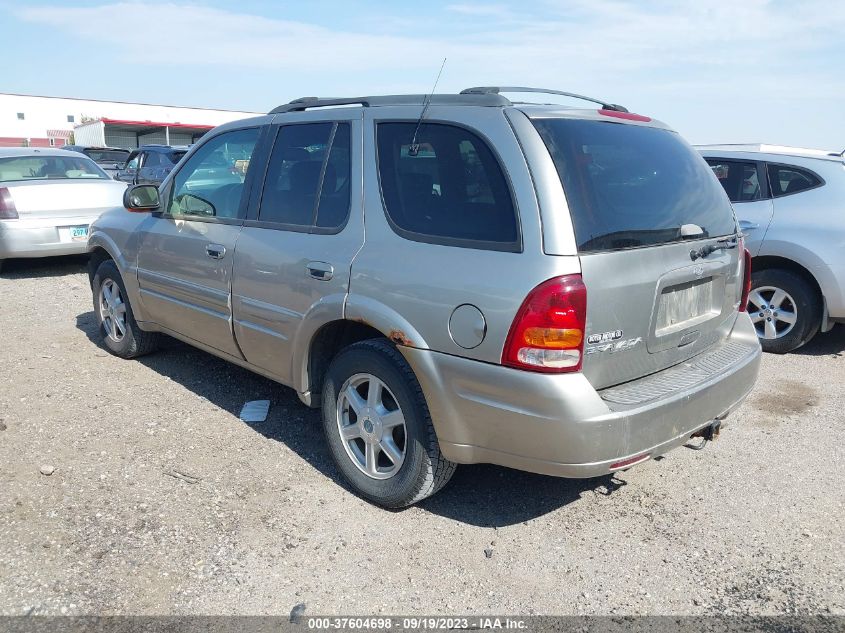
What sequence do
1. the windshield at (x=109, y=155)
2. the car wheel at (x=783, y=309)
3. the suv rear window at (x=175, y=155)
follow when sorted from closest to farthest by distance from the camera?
the car wheel at (x=783, y=309)
the suv rear window at (x=175, y=155)
the windshield at (x=109, y=155)

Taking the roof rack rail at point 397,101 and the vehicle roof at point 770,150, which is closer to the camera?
the roof rack rail at point 397,101

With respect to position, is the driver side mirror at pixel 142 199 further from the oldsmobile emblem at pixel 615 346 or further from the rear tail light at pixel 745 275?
the rear tail light at pixel 745 275

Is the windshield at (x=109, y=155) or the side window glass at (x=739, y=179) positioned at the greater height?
the side window glass at (x=739, y=179)

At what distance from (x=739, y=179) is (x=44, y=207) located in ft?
24.6

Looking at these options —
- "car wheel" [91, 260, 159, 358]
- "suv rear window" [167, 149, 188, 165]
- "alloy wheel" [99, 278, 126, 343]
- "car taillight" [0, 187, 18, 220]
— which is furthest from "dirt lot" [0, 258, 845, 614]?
"suv rear window" [167, 149, 188, 165]

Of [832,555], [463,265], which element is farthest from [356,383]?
[832,555]

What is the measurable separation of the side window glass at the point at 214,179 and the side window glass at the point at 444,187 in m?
1.17

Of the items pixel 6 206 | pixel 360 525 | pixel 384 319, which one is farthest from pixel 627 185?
pixel 6 206

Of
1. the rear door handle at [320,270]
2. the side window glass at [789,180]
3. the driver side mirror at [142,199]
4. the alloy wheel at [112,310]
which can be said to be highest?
the side window glass at [789,180]

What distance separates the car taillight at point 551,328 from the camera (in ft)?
8.66

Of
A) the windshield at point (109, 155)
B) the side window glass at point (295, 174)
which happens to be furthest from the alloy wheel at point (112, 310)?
the windshield at point (109, 155)

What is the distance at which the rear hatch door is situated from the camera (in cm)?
275

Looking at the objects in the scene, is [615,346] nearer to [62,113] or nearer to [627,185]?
[627,185]

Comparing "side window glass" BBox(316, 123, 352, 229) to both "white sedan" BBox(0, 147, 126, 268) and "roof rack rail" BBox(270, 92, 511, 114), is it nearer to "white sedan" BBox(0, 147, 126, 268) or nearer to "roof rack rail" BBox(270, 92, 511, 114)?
"roof rack rail" BBox(270, 92, 511, 114)
